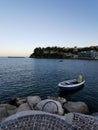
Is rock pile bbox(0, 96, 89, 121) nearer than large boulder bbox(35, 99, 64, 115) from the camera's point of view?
No

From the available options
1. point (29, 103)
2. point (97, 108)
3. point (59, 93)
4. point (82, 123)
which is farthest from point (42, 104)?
point (59, 93)

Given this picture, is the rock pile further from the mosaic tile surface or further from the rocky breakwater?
the mosaic tile surface

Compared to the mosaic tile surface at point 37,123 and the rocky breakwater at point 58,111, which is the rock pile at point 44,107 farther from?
the mosaic tile surface at point 37,123

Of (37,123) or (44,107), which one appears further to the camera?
(44,107)

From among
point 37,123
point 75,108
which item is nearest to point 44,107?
point 75,108

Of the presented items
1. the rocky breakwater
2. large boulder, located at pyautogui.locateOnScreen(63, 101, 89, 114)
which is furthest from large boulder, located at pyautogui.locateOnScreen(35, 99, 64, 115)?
large boulder, located at pyautogui.locateOnScreen(63, 101, 89, 114)

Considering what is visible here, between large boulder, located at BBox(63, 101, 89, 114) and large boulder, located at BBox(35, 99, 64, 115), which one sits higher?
large boulder, located at BBox(35, 99, 64, 115)

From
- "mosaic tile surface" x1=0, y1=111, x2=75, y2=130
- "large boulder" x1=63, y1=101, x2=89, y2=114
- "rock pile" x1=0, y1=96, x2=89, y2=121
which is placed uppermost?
"mosaic tile surface" x1=0, y1=111, x2=75, y2=130

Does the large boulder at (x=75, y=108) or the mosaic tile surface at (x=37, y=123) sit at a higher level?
the mosaic tile surface at (x=37, y=123)

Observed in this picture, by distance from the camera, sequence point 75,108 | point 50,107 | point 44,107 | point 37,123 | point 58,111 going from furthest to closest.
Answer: point 75,108
point 58,111
point 44,107
point 50,107
point 37,123

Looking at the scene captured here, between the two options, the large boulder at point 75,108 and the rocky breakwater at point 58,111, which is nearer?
the rocky breakwater at point 58,111

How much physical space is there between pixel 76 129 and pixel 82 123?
437 millimetres

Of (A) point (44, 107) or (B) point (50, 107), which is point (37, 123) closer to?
(B) point (50, 107)

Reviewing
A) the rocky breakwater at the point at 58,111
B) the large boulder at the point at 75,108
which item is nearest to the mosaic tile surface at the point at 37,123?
the rocky breakwater at the point at 58,111
